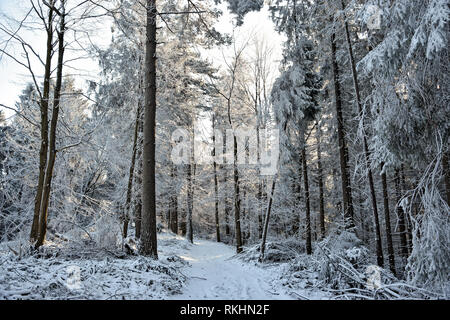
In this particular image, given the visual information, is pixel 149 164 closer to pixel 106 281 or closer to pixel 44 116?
pixel 44 116

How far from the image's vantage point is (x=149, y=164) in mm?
6844

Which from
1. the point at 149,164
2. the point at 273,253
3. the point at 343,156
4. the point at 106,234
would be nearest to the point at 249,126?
the point at 343,156

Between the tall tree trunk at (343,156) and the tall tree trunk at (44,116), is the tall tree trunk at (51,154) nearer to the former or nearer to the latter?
the tall tree trunk at (44,116)

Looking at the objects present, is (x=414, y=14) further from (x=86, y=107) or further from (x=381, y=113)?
(x=86, y=107)

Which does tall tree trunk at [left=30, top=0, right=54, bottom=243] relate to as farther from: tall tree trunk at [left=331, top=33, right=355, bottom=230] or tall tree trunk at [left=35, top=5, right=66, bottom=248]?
tall tree trunk at [left=331, top=33, right=355, bottom=230]

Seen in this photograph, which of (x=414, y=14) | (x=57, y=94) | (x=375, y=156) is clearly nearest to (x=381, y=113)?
(x=375, y=156)

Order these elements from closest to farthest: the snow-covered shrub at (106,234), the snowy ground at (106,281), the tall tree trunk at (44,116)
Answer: the snowy ground at (106,281) → the tall tree trunk at (44,116) → the snow-covered shrub at (106,234)

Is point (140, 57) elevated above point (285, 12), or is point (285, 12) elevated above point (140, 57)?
point (285, 12)

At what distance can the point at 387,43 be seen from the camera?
161 inches

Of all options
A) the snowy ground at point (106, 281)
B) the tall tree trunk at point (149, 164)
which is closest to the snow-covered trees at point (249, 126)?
the tall tree trunk at point (149, 164)

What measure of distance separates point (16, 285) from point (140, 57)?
31.8 ft

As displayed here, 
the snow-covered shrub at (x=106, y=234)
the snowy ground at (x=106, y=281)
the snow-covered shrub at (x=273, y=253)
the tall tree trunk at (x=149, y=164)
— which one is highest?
the tall tree trunk at (x=149, y=164)

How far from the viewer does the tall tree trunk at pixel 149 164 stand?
6578 millimetres
